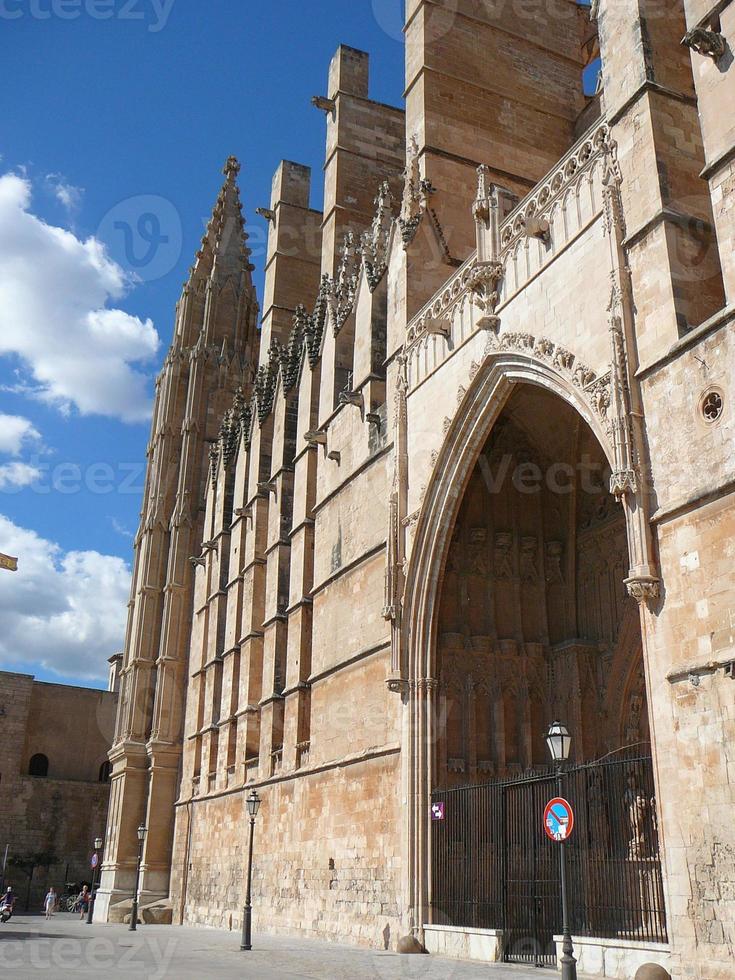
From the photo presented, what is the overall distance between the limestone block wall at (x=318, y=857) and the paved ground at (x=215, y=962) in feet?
1.85

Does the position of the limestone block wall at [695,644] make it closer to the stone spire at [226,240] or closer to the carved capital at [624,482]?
the carved capital at [624,482]

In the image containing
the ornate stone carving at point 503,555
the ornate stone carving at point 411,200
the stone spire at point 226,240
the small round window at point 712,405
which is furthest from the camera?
the stone spire at point 226,240

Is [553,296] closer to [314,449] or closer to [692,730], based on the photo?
[692,730]

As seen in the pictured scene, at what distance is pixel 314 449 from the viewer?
20656mm

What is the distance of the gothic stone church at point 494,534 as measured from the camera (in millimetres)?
8930

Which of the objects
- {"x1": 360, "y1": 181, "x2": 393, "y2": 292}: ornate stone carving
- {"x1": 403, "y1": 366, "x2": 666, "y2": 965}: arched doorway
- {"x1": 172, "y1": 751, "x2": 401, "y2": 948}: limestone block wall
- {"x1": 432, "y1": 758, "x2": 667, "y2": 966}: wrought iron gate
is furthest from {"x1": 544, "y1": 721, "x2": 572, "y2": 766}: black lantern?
{"x1": 360, "y1": 181, "x2": 393, "y2": 292}: ornate stone carving

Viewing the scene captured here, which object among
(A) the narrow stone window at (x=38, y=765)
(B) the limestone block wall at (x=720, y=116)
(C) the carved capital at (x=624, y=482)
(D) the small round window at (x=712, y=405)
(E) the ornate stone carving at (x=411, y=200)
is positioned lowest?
(C) the carved capital at (x=624, y=482)

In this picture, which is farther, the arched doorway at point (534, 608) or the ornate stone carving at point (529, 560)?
the ornate stone carving at point (529, 560)

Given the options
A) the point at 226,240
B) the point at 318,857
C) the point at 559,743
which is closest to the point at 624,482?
the point at 559,743

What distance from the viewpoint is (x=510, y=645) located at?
14.7 metres

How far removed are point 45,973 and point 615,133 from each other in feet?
35.1

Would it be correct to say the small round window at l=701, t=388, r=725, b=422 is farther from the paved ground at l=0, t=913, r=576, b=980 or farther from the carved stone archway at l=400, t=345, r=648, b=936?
the paved ground at l=0, t=913, r=576, b=980

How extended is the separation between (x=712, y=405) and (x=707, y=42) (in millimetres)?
3672

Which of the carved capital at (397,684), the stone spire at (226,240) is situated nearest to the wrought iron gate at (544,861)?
the carved capital at (397,684)
